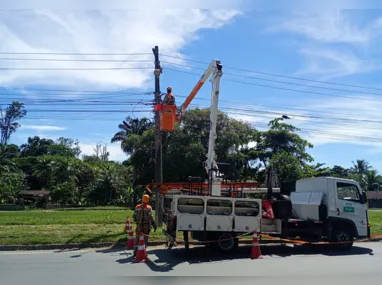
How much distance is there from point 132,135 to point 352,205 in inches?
1266

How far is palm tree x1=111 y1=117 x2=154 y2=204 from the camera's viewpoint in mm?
41500

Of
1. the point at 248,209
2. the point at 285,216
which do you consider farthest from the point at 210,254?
the point at 285,216

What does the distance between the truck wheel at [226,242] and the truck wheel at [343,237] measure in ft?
11.4

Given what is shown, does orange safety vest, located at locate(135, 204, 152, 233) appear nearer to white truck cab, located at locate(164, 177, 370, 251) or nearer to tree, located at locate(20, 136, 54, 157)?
white truck cab, located at locate(164, 177, 370, 251)

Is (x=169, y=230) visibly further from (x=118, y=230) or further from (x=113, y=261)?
→ (x=118, y=230)

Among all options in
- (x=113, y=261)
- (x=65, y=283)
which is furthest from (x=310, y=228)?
(x=65, y=283)

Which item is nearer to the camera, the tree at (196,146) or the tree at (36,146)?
the tree at (196,146)

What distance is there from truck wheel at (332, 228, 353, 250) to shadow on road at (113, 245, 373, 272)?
0.24m

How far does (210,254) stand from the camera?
11430 millimetres

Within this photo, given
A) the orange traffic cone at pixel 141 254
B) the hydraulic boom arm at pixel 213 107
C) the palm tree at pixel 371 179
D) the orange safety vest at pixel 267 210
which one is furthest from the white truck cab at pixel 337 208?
the palm tree at pixel 371 179

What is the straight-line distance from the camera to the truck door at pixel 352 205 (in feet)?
42.3

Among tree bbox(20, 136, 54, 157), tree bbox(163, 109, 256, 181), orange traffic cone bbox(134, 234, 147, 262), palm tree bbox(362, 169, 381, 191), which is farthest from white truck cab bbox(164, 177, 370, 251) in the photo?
tree bbox(20, 136, 54, 157)

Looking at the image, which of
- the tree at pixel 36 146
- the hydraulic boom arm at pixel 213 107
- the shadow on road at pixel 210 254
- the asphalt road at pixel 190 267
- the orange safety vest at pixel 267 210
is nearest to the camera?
the asphalt road at pixel 190 267

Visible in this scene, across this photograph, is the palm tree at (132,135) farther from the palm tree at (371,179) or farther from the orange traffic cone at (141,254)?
the palm tree at (371,179)
